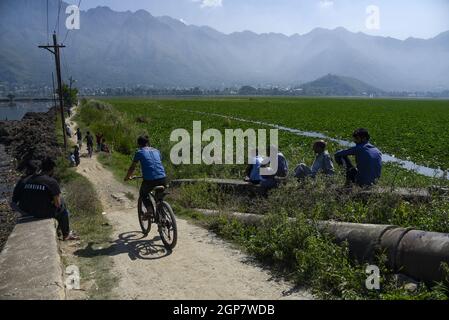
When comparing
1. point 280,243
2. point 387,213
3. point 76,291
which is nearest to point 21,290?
point 76,291

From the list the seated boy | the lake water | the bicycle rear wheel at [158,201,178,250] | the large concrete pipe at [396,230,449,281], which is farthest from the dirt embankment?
the lake water

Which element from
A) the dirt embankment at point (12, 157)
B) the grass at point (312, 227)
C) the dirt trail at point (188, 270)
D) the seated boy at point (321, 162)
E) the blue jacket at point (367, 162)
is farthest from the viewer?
the dirt embankment at point (12, 157)

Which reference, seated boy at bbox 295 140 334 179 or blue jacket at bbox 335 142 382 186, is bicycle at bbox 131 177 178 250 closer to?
seated boy at bbox 295 140 334 179

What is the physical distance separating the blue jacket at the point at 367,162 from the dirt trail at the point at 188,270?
281 cm

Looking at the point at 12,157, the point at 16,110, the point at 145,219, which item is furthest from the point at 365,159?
the point at 16,110

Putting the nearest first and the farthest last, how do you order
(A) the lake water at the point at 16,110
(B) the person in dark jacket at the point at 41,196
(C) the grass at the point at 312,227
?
(C) the grass at the point at 312,227, (B) the person in dark jacket at the point at 41,196, (A) the lake water at the point at 16,110

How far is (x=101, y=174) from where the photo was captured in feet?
49.2

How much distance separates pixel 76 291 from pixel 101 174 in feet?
33.9

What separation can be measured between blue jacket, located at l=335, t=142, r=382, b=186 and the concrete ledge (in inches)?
205

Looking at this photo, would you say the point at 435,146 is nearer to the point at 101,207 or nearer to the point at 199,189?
the point at 199,189

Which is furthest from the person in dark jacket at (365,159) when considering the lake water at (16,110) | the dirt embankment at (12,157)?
the lake water at (16,110)

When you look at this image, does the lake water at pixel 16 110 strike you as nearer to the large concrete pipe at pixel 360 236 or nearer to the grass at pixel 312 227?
the grass at pixel 312 227

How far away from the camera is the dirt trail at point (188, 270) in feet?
16.3
